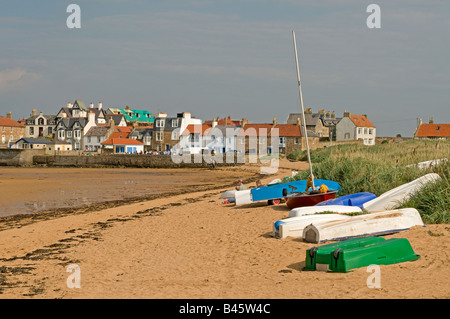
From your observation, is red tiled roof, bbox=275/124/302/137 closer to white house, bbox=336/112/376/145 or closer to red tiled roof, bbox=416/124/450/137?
white house, bbox=336/112/376/145

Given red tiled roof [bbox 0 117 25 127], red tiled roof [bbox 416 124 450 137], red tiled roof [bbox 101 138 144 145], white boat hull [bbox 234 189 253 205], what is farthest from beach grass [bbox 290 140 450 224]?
red tiled roof [bbox 0 117 25 127]

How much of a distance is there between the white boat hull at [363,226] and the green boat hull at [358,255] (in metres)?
1.38

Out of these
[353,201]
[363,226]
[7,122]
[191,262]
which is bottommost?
[191,262]

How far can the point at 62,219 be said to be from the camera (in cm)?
1717

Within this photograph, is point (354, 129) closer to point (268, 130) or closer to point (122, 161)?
point (268, 130)

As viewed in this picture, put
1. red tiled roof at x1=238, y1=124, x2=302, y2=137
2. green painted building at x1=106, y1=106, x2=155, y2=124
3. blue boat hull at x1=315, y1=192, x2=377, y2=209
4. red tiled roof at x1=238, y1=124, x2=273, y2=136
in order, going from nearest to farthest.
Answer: blue boat hull at x1=315, y1=192, x2=377, y2=209 < red tiled roof at x1=238, y1=124, x2=302, y2=137 < red tiled roof at x1=238, y1=124, x2=273, y2=136 < green painted building at x1=106, y1=106, x2=155, y2=124

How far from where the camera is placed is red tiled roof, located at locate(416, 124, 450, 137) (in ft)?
259

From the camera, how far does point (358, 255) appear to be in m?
7.96

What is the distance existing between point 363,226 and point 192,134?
229ft

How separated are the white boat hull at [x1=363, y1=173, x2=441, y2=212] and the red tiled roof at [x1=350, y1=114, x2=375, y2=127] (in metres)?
74.5

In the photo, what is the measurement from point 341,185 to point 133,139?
71.2m

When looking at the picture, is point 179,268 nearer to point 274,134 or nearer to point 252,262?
point 252,262

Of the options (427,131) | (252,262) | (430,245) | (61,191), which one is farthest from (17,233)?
(427,131)

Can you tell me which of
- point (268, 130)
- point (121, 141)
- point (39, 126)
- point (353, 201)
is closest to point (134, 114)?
point (39, 126)
